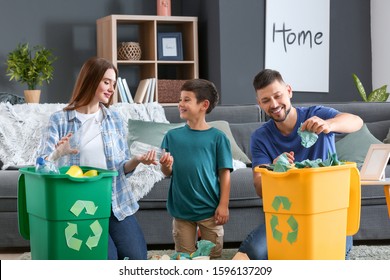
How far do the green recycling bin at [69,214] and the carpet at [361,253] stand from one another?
1.48 m

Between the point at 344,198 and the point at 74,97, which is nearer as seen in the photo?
the point at 344,198

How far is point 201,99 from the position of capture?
10.5 feet

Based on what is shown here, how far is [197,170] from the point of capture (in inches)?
126

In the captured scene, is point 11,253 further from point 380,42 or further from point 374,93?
point 380,42

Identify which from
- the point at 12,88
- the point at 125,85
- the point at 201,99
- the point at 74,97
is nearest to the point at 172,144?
the point at 201,99

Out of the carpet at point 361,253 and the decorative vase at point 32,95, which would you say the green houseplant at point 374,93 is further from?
the decorative vase at point 32,95

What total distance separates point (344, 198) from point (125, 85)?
409cm

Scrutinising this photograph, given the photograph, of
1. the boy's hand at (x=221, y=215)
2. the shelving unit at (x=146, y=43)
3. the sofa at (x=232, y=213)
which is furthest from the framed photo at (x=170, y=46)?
the boy's hand at (x=221, y=215)

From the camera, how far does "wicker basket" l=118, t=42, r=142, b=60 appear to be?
20.0 feet

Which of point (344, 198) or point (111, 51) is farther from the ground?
point (111, 51)

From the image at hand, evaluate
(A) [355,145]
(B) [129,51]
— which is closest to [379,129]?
(A) [355,145]

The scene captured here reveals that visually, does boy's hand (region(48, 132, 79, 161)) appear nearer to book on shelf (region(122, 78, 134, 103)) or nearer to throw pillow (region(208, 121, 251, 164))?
throw pillow (region(208, 121, 251, 164))

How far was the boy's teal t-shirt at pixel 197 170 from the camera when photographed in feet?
10.5
